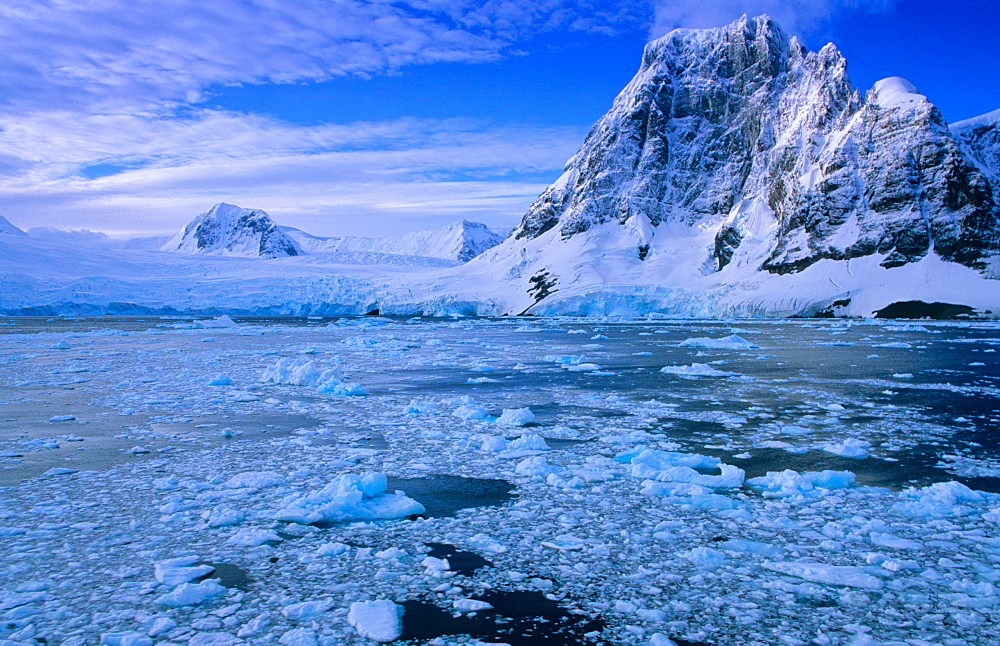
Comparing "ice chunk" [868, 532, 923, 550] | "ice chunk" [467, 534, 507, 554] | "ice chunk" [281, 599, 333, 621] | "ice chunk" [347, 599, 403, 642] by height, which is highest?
"ice chunk" [868, 532, 923, 550]

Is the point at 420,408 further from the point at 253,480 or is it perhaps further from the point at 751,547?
the point at 751,547

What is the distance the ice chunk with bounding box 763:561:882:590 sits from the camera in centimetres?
446

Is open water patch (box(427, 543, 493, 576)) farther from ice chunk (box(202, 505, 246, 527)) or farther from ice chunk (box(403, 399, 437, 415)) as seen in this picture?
ice chunk (box(403, 399, 437, 415))

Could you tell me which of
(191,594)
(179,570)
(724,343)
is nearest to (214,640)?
(191,594)

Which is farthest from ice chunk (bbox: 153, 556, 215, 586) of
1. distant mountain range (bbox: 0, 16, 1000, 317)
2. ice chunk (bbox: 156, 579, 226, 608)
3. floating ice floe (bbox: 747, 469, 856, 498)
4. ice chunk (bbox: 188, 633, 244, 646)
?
distant mountain range (bbox: 0, 16, 1000, 317)

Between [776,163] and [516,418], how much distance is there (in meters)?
105

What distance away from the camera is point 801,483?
6.77 meters

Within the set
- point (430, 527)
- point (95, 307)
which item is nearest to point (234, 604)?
point (430, 527)

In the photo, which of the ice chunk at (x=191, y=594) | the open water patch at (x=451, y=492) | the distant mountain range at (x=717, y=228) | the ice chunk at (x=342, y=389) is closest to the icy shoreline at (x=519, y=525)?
the ice chunk at (x=191, y=594)

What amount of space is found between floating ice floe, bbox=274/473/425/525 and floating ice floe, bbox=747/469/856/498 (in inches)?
149

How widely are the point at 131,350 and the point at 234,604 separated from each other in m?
27.7

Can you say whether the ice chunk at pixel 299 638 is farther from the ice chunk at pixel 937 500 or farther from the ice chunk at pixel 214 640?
the ice chunk at pixel 937 500

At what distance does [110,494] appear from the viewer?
661 cm

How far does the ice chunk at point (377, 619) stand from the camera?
3.77 meters
